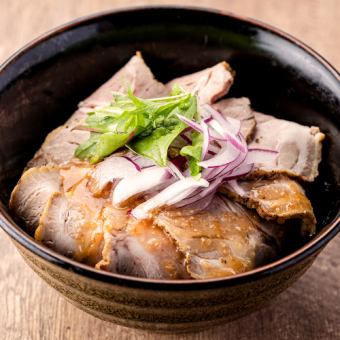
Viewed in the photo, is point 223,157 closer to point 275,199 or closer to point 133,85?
point 275,199

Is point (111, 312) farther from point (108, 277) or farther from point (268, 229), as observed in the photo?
point (268, 229)

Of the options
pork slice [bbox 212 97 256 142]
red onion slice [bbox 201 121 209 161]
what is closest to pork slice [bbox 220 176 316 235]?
red onion slice [bbox 201 121 209 161]

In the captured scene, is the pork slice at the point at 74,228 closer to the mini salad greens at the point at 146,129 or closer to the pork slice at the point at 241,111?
the mini salad greens at the point at 146,129

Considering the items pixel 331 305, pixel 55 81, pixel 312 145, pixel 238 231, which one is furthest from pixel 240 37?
pixel 331 305

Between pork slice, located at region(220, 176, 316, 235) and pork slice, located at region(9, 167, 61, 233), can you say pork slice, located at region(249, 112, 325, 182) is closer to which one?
pork slice, located at region(220, 176, 316, 235)

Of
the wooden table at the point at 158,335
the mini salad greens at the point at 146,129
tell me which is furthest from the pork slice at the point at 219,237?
the wooden table at the point at 158,335

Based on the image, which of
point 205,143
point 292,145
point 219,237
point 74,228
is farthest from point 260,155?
point 74,228
